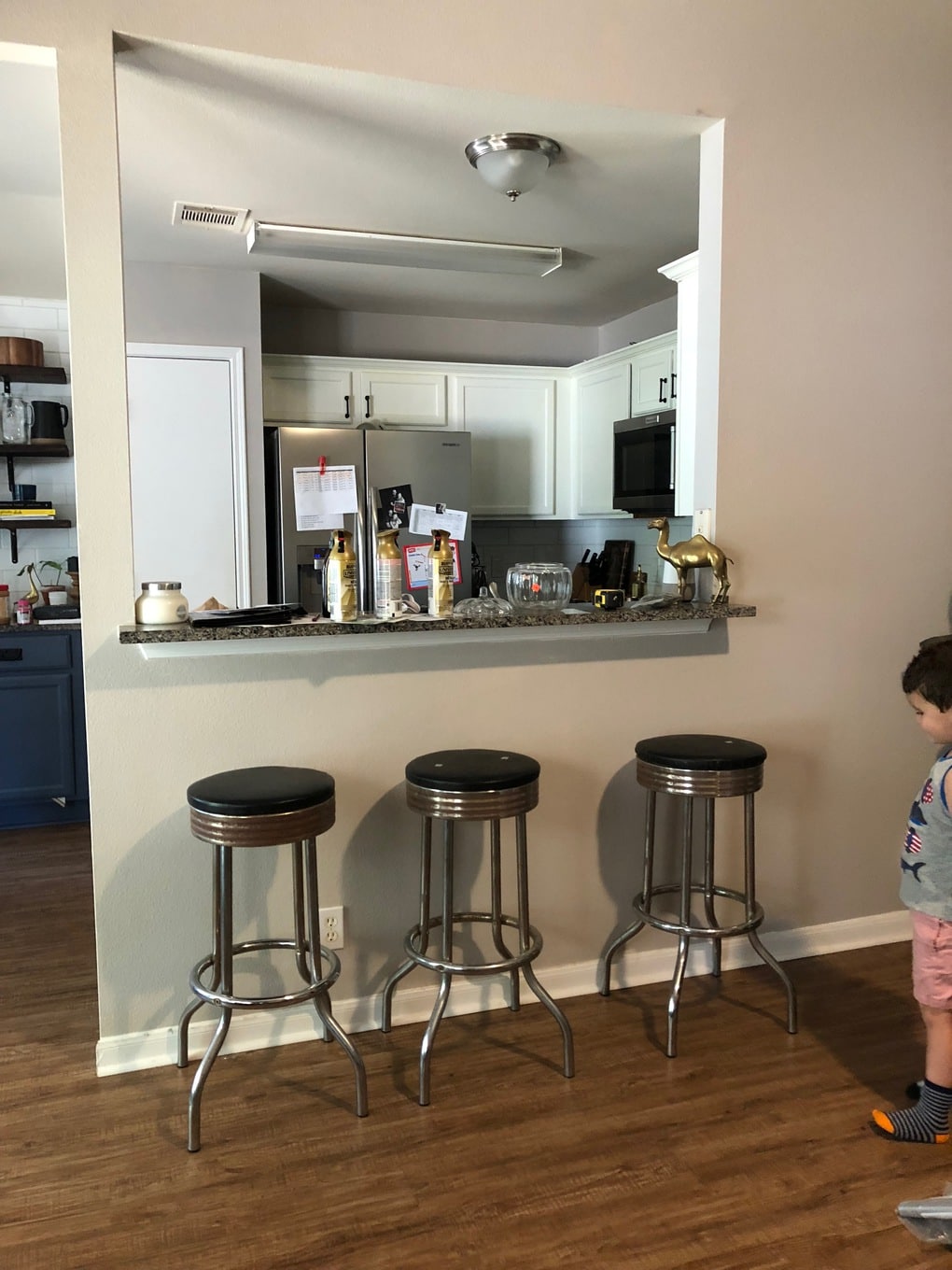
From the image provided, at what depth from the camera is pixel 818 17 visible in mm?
2484

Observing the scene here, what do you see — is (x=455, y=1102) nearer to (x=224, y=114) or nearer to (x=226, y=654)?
(x=226, y=654)

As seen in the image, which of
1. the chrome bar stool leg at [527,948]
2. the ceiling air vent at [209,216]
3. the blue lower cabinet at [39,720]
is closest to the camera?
the chrome bar stool leg at [527,948]

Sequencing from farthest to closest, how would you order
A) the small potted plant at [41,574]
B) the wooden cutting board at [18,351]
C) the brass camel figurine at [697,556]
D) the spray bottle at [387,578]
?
the small potted plant at [41,574], the wooden cutting board at [18,351], the brass camel figurine at [697,556], the spray bottle at [387,578]

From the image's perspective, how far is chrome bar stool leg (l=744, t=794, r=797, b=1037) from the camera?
2.35m

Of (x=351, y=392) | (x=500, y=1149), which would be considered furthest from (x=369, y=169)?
(x=500, y=1149)

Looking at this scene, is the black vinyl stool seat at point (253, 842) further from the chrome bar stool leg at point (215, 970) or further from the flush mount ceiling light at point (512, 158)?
the flush mount ceiling light at point (512, 158)

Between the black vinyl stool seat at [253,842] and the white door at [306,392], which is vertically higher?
the white door at [306,392]

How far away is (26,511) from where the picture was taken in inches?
175

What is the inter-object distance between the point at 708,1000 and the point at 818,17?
2.60 meters

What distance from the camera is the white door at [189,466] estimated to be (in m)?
4.08

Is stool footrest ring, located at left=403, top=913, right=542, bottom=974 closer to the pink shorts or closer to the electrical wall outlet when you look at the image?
the electrical wall outlet

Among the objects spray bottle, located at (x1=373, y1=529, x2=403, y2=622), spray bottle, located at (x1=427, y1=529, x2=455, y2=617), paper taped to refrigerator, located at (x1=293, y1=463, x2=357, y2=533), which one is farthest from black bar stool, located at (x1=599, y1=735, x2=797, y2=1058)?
paper taped to refrigerator, located at (x1=293, y1=463, x2=357, y2=533)

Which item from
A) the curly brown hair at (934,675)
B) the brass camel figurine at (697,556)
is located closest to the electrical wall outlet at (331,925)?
the brass camel figurine at (697,556)

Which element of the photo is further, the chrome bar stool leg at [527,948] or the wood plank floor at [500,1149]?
the chrome bar stool leg at [527,948]
